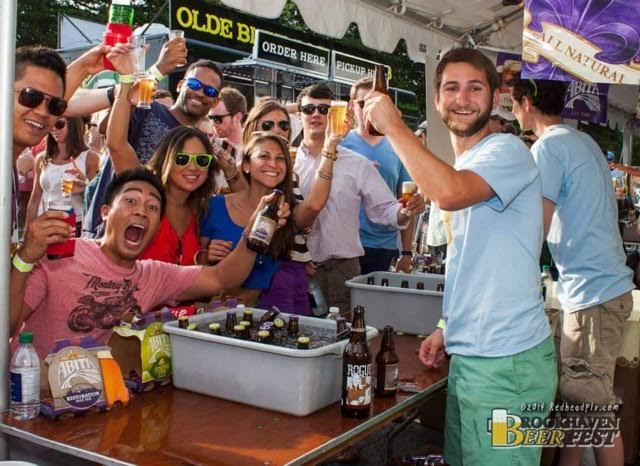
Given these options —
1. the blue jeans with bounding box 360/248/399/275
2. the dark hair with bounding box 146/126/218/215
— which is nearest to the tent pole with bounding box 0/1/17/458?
the dark hair with bounding box 146/126/218/215

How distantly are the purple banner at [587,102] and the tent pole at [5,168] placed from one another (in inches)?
283

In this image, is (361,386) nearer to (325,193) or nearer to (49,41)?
(325,193)

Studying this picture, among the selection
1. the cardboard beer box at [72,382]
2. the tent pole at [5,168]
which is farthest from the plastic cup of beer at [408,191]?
the tent pole at [5,168]

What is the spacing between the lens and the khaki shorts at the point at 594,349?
336 cm

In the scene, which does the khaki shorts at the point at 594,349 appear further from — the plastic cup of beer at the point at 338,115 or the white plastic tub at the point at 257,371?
the white plastic tub at the point at 257,371

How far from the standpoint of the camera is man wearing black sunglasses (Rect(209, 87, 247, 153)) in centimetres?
514

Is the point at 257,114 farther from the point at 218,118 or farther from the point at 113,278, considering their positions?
the point at 113,278

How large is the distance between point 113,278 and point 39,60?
84 centimetres

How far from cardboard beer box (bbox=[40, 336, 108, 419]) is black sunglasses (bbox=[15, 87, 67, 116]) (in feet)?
2.70

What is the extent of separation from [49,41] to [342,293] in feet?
71.6

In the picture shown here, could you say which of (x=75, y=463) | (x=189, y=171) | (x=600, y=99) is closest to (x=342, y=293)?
(x=189, y=171)

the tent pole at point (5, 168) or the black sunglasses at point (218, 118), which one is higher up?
the black sunglasses at point (218, 118)

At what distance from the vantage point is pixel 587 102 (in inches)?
363

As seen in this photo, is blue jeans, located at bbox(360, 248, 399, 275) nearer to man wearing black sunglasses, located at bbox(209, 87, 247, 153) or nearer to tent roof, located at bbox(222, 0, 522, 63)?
man wearing black sunglasses, located at bbox(209, 87, 247, 153)
